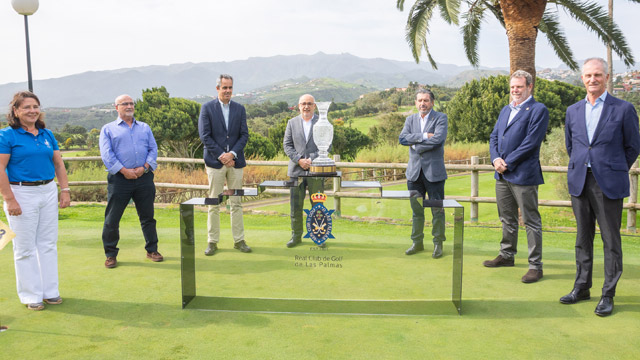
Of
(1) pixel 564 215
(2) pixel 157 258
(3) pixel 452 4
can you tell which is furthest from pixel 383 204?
(1) pixel 564 215

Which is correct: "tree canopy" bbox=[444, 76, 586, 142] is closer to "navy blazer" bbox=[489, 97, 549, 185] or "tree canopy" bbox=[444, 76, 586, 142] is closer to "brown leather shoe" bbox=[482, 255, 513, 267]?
"brown leather shoe" bbox=[482, 255, 513, 267]

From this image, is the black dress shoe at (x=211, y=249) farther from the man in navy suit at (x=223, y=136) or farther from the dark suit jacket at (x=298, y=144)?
the man in navy suit at (x=223, y=136)

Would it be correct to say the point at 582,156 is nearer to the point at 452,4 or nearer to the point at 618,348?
the point at 618,348

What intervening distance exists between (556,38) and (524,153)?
726cm

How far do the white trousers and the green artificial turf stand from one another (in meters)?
0.17

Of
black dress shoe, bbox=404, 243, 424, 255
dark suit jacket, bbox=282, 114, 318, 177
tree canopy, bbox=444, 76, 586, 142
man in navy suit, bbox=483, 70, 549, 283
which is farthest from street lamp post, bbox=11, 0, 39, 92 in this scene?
tree canopy, bbox=444, 76, 586, 142

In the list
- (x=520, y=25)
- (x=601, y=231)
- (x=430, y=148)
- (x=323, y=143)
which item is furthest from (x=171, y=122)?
(x=601, y=231)

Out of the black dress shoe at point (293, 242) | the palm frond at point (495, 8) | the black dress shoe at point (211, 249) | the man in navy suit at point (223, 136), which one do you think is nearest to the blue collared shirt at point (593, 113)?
the black dress shoe at point (293, 242)

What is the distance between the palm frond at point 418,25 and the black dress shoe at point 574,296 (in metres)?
7.40

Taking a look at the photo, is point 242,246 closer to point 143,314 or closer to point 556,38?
point 143,314

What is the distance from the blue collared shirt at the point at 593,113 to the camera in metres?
3.81

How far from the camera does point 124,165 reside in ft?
16.4

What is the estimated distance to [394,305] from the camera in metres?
3.77

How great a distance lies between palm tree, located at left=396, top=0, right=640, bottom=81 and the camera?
26.9 ft
